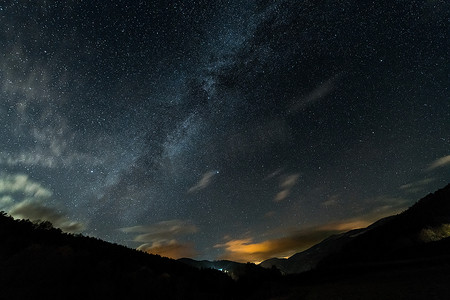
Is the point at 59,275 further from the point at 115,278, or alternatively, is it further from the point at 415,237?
the point at 415,237

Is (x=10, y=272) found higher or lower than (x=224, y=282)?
higher

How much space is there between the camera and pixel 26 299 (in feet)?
63.9

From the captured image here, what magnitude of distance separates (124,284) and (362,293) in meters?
23.6

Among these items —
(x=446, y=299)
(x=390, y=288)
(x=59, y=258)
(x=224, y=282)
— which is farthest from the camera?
(x=224, y=282)

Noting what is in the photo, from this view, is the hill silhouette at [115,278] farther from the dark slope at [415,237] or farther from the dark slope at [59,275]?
the dark slope at [415,237]

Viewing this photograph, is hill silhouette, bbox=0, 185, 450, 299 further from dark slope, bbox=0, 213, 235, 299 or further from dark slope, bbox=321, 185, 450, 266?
dark slope, bbox=321, 185, 450, 266

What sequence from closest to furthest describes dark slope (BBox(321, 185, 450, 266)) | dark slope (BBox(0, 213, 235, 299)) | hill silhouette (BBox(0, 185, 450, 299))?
hill silhouette (BBox(0, 185, 450, 299)) → dark slope (BBox(0, 213, 235, 299)) → dark slope (BBox(321, 185, 450, 266))

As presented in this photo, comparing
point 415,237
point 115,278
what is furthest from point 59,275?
point 415,237

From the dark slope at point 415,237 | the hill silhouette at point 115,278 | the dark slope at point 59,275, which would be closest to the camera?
the hill silhouette at point 115,278

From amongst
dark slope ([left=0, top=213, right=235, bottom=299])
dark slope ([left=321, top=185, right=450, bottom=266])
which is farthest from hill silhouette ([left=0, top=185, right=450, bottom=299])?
dark slope ([left=321, top=185, right=450, bottom=266])

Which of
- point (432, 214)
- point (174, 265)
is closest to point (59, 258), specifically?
point (174, 265)

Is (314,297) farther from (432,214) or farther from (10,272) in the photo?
(432,214)

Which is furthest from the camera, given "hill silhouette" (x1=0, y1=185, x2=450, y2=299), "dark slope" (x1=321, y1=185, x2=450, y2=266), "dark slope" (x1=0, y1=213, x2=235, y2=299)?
"dark slope" (x1=321, y1=185, x2=450, y2=266)

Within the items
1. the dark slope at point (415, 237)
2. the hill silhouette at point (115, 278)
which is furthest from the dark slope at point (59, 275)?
the dark slope at point (415, 237)
